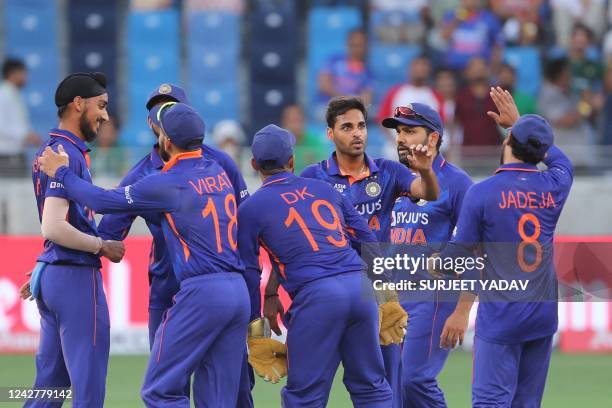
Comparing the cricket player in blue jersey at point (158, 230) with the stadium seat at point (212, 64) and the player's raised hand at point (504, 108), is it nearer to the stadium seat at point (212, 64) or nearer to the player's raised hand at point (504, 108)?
the player's raised hand at point (504, 108)

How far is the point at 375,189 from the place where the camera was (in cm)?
847

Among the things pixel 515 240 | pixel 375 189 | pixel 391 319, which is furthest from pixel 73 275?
pixel 515 240

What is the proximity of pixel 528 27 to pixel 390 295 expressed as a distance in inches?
397

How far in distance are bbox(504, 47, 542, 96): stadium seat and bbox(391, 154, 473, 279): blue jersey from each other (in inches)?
336

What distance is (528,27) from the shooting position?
17.3 metres

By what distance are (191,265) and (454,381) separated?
469 cm

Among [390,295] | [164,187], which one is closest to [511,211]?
[390,295]

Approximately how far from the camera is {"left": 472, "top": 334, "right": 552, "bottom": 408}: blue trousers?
7656 millimetres

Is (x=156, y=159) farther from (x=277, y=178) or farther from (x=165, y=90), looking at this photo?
(x=277, y=178)

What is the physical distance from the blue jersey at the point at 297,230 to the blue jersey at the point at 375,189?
800 millimetres

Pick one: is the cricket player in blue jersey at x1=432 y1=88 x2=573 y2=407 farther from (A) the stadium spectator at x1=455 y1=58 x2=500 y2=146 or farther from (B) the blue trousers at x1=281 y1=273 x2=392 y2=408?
(A) the stadium spectator at x1=455 y1=58 x2=500 y2=146

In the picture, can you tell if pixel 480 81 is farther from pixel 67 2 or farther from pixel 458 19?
pixel 67 2

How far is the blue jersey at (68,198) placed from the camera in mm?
7676

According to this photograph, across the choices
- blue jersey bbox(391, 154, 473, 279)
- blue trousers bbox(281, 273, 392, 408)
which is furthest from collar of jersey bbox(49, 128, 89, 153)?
blue jersey bbox(391, 154, 473, 279)
